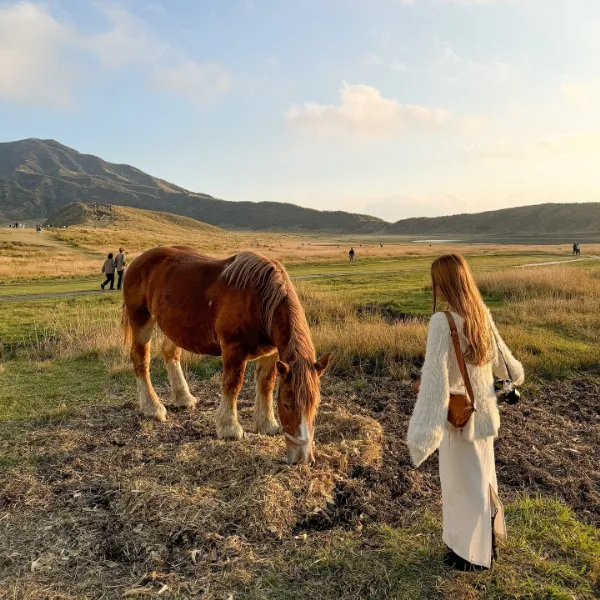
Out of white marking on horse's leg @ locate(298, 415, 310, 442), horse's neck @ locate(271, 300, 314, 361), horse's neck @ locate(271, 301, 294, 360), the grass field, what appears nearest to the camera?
the grass field

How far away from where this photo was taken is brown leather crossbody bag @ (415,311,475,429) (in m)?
3.10

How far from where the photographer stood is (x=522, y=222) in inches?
6319

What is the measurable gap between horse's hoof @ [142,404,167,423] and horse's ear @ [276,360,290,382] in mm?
2814

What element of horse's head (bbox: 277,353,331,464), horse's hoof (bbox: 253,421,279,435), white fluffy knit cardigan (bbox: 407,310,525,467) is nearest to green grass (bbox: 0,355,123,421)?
horse's hoof (bbox: 253,421,279,435)

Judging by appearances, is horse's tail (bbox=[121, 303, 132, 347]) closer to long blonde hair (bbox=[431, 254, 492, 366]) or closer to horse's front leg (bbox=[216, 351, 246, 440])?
horse's front leg (bbox=[216, 351, 246, 440])

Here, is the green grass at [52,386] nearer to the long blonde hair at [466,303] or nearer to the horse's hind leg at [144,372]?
the horse's hind leg at [144,372]

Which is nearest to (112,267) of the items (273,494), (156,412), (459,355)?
(156,412)

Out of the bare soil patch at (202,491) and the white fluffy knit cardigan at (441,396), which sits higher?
the white fluffy knit cardigan at (441,396)

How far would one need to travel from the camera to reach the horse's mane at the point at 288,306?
13.9 feet

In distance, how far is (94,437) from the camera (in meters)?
5.78

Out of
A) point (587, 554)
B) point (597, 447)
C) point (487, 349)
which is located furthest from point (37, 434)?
point (597, 447)

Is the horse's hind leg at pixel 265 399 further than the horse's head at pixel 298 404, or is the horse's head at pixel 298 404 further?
the horse's hind leg at pixel 265 399

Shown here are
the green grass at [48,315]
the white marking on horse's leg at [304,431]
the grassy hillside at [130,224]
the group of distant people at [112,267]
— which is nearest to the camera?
the white marking on horse's leg at [304,431]

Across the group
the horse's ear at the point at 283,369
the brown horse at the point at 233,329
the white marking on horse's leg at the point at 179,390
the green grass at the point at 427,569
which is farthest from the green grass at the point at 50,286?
the green grass at the point at 427,569
